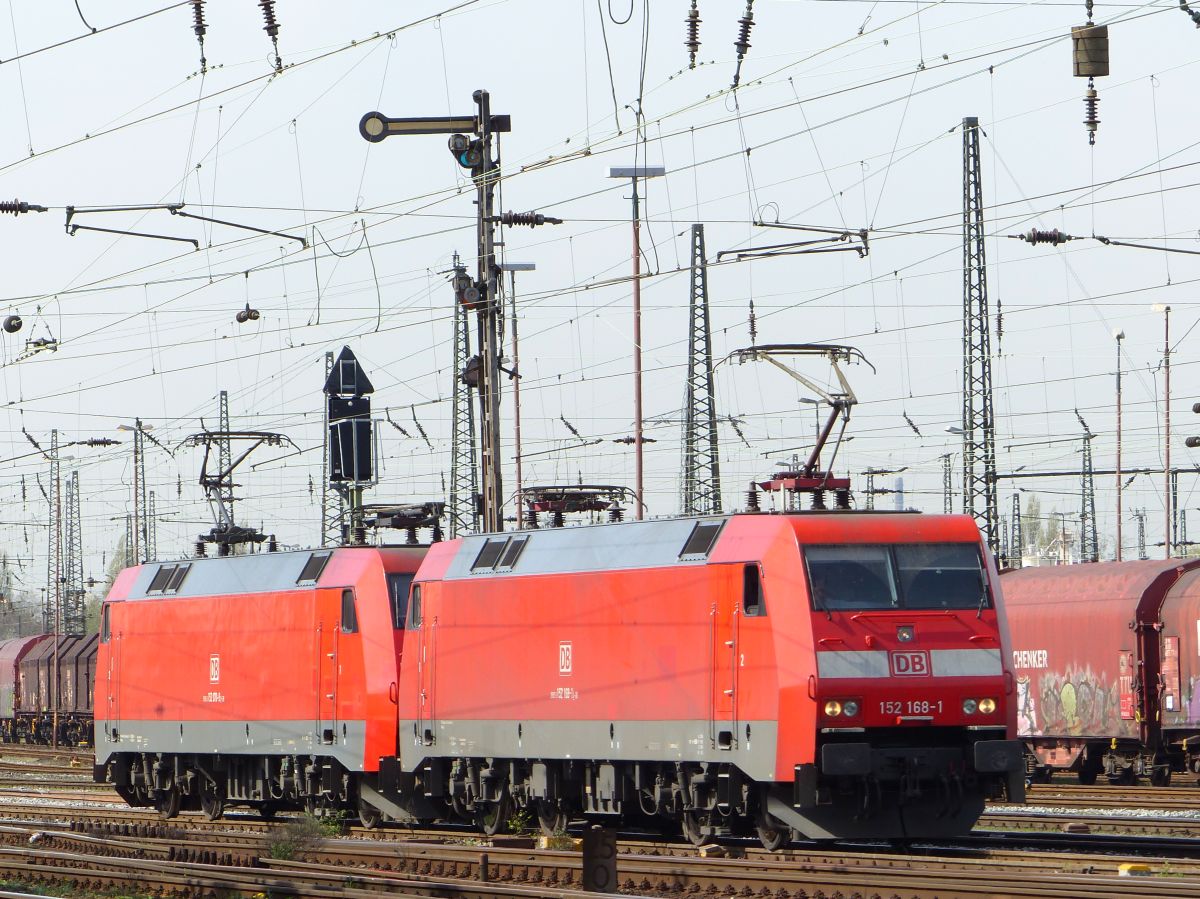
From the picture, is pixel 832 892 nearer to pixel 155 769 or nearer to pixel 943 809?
pixel 943 809

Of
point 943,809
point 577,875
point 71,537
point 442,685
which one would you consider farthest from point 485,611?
point 71,537

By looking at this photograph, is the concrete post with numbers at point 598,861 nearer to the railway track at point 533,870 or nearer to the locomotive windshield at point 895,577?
the railway track at point 533,870

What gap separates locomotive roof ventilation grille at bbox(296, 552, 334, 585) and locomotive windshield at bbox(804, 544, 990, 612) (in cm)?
952

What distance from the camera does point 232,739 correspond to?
2791cm

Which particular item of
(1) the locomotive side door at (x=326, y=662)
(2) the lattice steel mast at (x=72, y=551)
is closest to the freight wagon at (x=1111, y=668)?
(1) the locomotive side door at (x=326, y=662)

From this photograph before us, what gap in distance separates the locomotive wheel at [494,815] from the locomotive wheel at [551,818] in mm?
599

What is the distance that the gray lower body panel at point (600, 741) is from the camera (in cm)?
1914

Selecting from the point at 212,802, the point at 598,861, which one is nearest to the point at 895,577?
the point at 598,861

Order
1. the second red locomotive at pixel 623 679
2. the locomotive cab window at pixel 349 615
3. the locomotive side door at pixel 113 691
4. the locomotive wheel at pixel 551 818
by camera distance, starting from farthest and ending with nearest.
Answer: the locomotive side door at pixel 113 691 → the locomotive cab window at pixel 349 615 → the locomotive wheel at pixel 551 818 → the second red locomotive at pixel 623 679

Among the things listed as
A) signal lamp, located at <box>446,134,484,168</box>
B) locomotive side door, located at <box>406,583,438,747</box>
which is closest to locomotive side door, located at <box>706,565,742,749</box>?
locomotive side door, located at <box>406,583,438,747</box>

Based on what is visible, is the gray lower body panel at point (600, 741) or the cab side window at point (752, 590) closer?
the gray lower body panel at point (600, 741)

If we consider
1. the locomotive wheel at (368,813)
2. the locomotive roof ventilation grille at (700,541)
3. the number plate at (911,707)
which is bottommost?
the locomotive wheel at (368,813)

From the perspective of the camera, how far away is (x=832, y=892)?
53.6 feet

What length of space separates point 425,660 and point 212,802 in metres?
6.66
